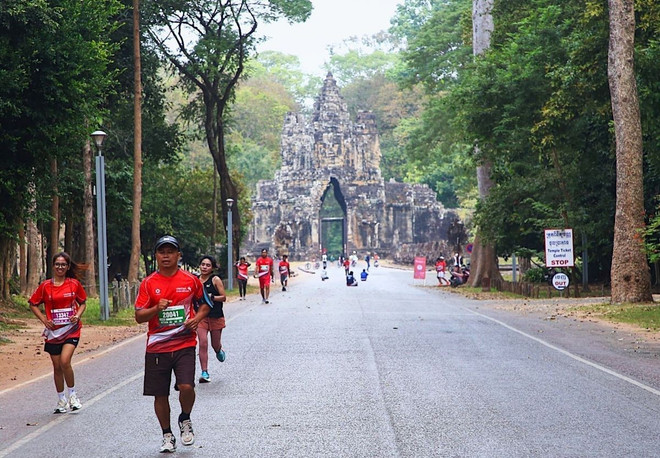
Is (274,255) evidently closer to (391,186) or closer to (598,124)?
(391,186)

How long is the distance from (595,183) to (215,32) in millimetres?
20028

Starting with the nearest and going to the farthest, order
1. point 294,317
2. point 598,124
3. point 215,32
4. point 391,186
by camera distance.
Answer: point 294,317 < point 598,124 < point 215,32 < point 391,186

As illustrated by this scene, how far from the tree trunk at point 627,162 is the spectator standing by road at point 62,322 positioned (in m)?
18.2

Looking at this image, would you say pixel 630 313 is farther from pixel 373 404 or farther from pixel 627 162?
pixel 373 404

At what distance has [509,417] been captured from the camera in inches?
397

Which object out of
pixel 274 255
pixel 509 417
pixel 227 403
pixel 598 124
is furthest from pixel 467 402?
pixel 274 255

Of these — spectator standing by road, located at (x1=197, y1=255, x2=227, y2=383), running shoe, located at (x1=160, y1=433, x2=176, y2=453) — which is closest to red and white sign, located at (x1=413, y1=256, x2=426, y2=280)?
spectator standing by road, located at (x1=197, y1=255, x2=227, y2=383)

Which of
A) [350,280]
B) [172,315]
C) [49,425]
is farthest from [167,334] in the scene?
[350,280]

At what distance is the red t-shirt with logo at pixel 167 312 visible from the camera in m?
8.74

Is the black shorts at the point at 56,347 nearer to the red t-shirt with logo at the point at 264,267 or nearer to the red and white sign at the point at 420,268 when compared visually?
the red t-shirt with logo at the point at 264,267

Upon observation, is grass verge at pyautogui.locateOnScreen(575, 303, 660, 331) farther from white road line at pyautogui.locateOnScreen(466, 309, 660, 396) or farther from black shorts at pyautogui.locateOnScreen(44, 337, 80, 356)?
black shorts at pyautogui.locateOnScreen(44, 337, 80, 356)

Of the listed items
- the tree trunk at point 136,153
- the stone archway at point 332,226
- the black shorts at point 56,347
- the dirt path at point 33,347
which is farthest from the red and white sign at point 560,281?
the stone archway at point 332,226

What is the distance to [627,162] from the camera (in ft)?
89.1

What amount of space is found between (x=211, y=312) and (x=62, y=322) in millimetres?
2857
